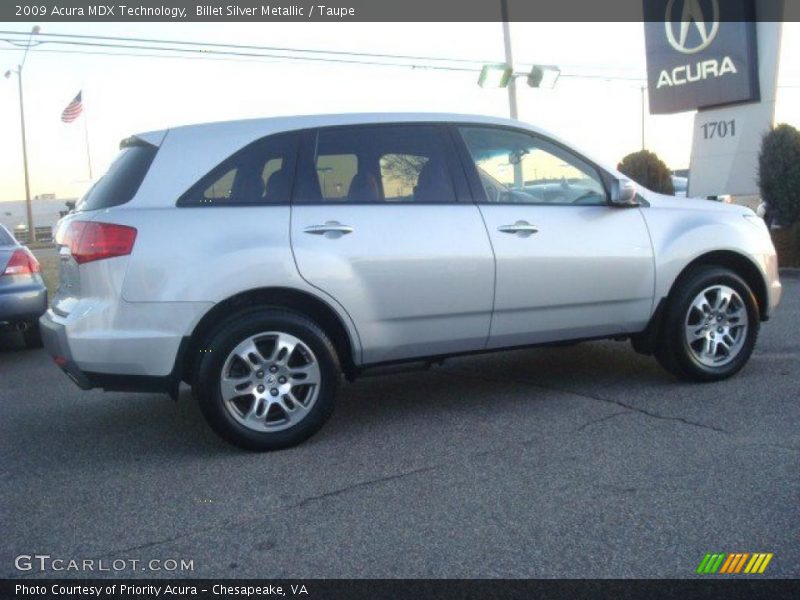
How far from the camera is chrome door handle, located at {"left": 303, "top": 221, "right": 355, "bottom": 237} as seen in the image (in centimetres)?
459

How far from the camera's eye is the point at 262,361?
448cm

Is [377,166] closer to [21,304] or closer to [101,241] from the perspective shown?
[101,241]

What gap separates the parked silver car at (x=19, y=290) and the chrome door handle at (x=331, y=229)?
4003 millimetres

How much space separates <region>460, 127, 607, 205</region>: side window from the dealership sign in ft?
42.8

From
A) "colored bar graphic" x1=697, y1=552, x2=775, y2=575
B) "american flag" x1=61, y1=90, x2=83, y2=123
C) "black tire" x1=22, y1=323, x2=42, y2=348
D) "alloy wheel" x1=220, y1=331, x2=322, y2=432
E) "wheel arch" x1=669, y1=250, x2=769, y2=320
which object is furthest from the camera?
"american flag" x1=61, y1=90, x2=83, y2=123

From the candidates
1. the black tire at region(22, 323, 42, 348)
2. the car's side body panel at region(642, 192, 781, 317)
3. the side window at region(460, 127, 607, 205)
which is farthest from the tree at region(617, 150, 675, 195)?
the black tire at region(22, 323, 42, 348)

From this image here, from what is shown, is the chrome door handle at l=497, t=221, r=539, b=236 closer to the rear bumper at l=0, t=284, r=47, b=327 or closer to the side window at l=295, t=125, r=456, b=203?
the side window at l=295, t=125, r=456, b=203

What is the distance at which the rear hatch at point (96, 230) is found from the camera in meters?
4.35

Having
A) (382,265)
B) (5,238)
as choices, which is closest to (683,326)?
(382,265)

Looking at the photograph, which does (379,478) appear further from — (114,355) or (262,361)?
(114,355)

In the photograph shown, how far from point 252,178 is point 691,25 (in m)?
15.9
